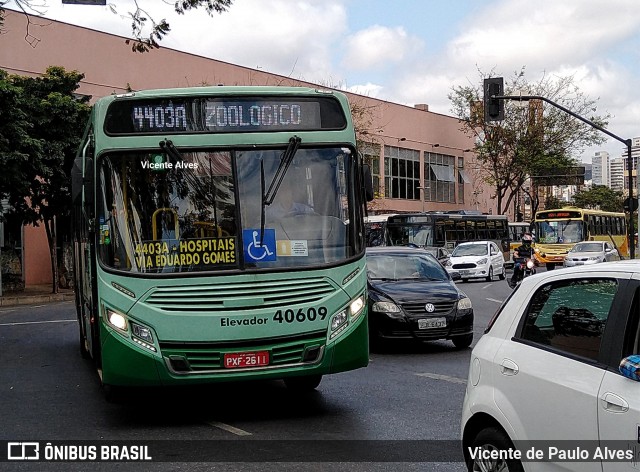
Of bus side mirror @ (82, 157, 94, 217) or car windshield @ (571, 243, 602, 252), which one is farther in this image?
car windshield @ (571, 243, 602, 252)

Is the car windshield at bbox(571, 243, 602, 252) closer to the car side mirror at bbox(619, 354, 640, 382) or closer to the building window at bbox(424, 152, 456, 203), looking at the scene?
the building window at bbox(424, 152, 456, 203)

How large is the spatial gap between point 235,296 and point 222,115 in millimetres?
1820

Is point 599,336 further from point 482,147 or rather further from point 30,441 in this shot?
point 482,147

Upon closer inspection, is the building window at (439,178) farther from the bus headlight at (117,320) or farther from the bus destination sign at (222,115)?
the bus headlight at (117,320)

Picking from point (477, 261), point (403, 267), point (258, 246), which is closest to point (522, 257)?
point (477, 261)

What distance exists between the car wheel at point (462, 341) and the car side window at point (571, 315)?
8373mm

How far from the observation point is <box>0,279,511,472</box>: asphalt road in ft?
21.9

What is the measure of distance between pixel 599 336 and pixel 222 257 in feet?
14.2

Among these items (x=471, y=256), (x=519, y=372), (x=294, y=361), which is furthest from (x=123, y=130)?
(x=471, y=256)

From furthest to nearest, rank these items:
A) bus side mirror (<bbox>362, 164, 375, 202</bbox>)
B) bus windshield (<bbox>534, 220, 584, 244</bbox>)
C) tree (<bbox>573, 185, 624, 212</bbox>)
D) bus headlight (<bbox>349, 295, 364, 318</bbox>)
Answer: tree (<bbox>573, 185, 624, 212</bbox>) < bus windshield (<bbox>534, 220, 584, 244</bbox>) < bus side mirror (<bbox>362, 164, 375, 202</bbox>) < bus headlight (<bbox>349, 295, 364, 318</bbox>)

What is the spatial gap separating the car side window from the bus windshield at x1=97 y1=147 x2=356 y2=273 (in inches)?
137

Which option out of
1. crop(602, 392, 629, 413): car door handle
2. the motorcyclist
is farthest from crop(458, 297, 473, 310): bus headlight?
the motorcyclist

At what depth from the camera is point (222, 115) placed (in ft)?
27.4

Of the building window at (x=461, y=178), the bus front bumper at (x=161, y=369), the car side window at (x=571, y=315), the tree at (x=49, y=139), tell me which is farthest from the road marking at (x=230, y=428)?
the building window at (x=461, y=178)
